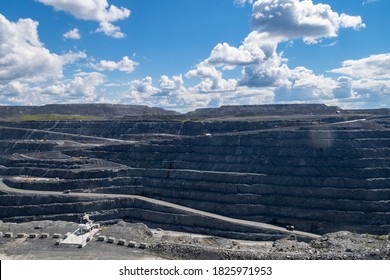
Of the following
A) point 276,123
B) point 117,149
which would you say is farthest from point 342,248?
point 276,123

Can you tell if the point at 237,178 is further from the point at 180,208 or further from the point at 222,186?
the point at 180,208

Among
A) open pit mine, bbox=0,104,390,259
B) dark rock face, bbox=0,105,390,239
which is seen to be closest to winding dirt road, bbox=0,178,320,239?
open pit mine, bbox=0,104,390,259

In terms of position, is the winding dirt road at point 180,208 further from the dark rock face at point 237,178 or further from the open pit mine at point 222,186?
the dark rock face at point 237,178

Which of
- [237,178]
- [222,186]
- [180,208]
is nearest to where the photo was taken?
[180,208]

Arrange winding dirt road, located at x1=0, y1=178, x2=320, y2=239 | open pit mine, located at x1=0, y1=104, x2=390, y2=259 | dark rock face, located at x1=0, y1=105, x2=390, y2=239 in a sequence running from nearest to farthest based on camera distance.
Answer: winding dirt road, located at x1=0, y1=178, x2=320, y2=239
open pit mine, located at x1=0, y1=104, x2=390, y2=259
dark rock face, located at x1=0, y1=105, x2=390, y2=239

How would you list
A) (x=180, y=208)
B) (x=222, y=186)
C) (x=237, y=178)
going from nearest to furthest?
(x=180, y=208) → (x=222, y=186) → (x=237, y=178)

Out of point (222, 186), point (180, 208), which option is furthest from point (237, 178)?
point (180, 208)

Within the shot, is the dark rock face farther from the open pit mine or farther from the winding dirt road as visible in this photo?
the winding dirt road

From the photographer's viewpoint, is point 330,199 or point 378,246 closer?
point 378,246
